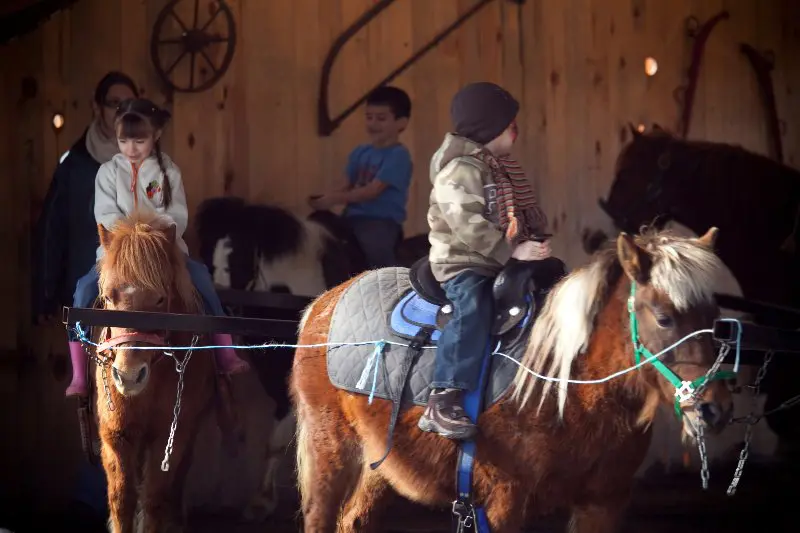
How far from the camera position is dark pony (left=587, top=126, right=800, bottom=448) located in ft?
21.2

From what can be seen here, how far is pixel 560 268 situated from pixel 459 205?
560mm

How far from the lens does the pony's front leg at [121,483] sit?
15.4 ft

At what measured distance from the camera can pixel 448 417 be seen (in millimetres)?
3809

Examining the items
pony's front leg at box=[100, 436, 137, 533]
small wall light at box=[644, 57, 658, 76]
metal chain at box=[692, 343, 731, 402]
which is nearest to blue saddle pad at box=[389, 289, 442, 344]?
metal chain at box=[692, 343, 731, 402]

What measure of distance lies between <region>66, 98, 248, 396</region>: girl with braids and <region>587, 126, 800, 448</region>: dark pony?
9.14ft

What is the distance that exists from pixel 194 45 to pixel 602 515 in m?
4.04

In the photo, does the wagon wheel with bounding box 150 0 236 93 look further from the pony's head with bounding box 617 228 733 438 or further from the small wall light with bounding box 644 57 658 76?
the pony's head with bounding box 617 228 733 438

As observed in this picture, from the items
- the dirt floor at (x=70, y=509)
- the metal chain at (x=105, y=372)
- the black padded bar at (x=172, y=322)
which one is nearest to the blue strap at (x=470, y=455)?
the black padded bar at (x=172, y=322)

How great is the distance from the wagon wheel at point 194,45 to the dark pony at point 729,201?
274 cm

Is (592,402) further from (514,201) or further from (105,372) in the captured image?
(105,372)

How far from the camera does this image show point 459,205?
3967mm

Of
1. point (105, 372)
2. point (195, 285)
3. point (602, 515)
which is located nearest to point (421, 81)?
point (195, 285)

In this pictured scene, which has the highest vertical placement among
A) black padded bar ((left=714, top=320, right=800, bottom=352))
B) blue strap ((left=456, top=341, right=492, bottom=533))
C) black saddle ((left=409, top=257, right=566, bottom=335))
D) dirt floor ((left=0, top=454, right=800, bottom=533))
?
black saddle ((left=409, top=257, right=566, bottom=335))

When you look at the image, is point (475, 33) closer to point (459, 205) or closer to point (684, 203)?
point (684, 203)
